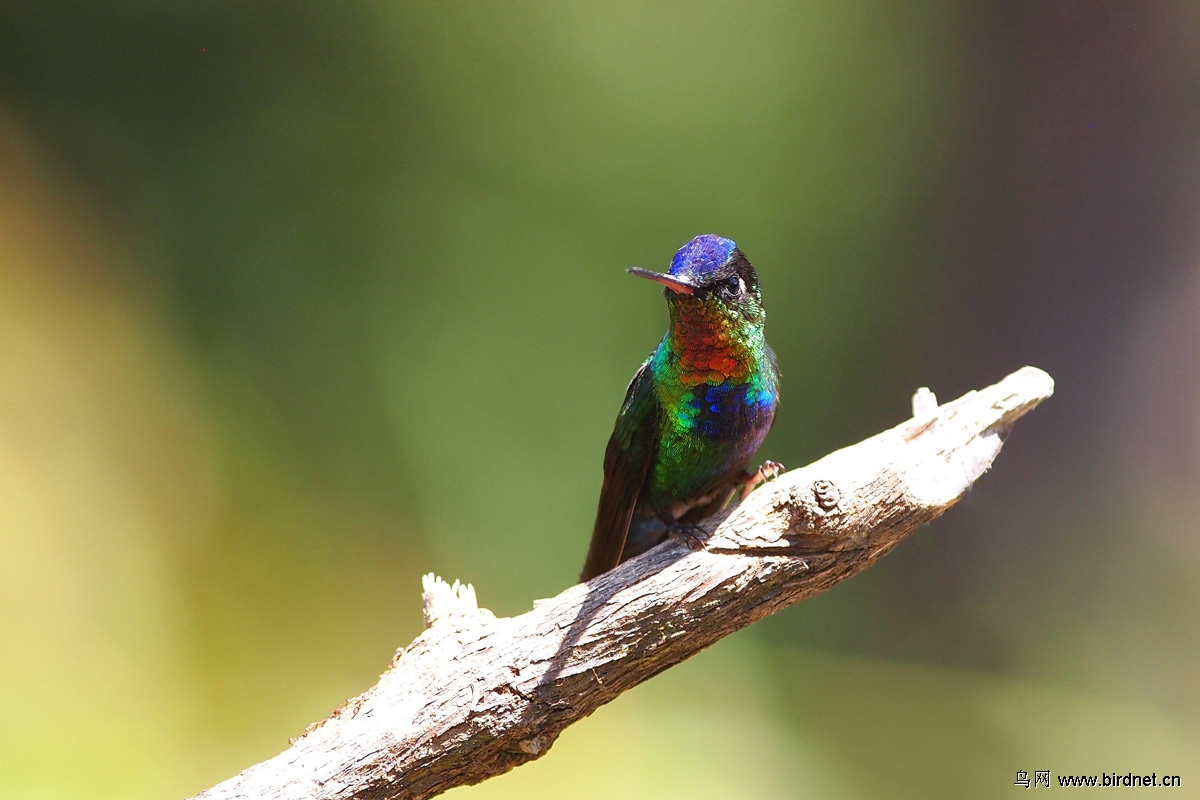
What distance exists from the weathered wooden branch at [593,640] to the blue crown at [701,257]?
1.83ft

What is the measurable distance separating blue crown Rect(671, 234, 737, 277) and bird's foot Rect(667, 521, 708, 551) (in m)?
0.64

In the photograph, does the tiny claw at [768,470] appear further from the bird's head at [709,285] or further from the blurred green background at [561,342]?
the blurred green background at [561,342]

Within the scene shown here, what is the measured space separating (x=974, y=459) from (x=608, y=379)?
6.42 feet

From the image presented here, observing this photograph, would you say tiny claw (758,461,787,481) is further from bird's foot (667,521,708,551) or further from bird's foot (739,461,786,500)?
bird's foot (667,521,708,551)

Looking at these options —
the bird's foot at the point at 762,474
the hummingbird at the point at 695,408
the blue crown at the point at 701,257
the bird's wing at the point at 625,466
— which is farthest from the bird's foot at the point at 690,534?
the blue crown at the point at 701,257

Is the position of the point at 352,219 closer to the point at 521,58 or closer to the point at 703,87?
the point at 521,58

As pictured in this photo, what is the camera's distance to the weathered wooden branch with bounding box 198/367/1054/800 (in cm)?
190

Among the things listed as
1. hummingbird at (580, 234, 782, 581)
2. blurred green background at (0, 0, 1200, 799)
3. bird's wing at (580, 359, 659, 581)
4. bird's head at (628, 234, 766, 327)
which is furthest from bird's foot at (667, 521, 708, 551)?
blurred green background at (0, 0, 1200, 799)

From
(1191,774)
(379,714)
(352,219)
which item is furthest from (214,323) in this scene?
(1191,774)

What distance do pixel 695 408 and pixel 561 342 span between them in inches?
68.1

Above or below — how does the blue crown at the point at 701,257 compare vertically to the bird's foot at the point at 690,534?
above

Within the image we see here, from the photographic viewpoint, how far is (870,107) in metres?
3.84

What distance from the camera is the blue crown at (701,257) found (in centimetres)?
213

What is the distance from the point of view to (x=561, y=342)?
3.91 metres
